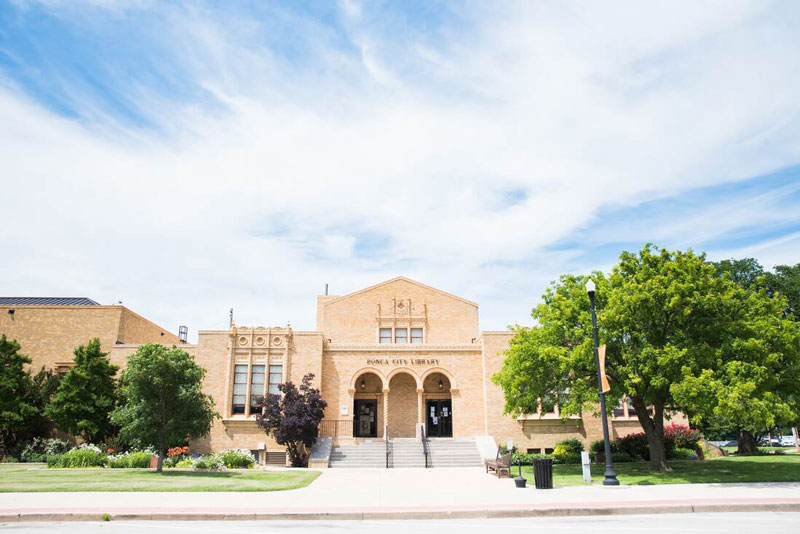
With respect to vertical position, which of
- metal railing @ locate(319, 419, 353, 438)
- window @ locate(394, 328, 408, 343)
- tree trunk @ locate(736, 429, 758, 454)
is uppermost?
window @ locate(394, 328, 408, 343)

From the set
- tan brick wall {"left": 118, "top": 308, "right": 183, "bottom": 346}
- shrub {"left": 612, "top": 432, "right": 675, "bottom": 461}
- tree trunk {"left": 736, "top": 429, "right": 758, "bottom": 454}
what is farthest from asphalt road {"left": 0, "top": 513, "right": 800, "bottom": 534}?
tree trunk {"left": 736, "top": 429, "right": 758, "bottom": 454}

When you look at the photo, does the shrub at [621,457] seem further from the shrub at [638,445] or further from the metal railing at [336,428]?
the metal railing at [336,428]

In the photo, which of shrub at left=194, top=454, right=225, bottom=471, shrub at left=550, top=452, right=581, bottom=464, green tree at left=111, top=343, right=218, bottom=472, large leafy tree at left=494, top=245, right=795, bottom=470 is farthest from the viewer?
shrub at left=550, top=452, right=581, bottom=464

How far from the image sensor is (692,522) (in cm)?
1109

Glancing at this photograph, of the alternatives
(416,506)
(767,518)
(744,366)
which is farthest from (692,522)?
(744,366)

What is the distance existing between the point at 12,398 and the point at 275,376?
13111 millimetres

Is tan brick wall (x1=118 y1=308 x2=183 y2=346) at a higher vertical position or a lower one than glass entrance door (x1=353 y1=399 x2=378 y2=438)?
higher

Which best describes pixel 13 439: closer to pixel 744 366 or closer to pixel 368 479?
pixel 368 479

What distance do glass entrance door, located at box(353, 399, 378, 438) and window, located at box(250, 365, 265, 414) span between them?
561 centimetres

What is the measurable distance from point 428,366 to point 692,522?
829 inches

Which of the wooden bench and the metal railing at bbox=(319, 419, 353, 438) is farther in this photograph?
the metal railing at bbox=(319, 419, 353, 438)

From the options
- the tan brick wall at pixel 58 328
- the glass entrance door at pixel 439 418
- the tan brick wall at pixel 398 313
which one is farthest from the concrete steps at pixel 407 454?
the tan brick wall at pixel 58 328

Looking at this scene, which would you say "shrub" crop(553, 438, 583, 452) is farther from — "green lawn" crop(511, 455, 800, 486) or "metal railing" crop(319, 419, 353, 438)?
"metal railing" crop(319, 419, 353, 438)

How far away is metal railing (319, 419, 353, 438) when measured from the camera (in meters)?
30.2
